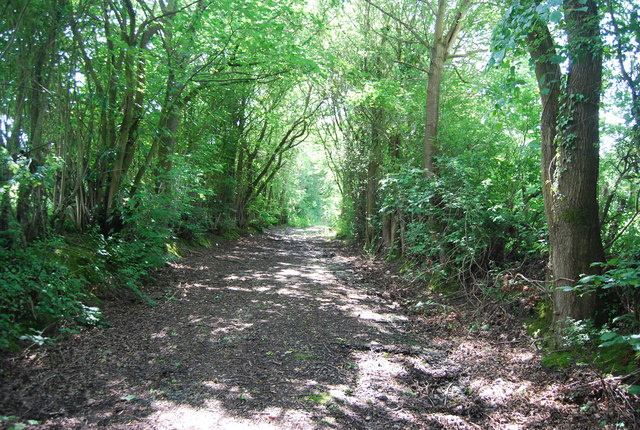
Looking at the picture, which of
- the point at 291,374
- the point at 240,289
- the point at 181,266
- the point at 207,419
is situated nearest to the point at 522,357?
the point at 291,374

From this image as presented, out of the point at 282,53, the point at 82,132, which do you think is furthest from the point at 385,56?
the point at 82,132

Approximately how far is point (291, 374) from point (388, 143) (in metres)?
10.2

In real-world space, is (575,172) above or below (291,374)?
above

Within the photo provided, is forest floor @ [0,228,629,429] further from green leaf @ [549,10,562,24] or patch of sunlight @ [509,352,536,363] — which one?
green leaf @ [549,10,562,24]

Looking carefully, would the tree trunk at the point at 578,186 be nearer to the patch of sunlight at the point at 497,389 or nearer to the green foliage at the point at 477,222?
the patch of sunlight at the point at 497,389

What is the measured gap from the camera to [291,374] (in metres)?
4.21

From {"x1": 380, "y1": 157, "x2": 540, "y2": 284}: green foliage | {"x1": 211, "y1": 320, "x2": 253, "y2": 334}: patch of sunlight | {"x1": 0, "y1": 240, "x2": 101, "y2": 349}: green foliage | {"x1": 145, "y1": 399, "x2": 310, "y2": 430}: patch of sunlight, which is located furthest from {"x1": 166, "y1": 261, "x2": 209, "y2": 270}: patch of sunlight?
{"x1": 145, "y1": 399, "x2": 310, "y2": 430}: patch of sunlight

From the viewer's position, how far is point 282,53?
29.3 ft

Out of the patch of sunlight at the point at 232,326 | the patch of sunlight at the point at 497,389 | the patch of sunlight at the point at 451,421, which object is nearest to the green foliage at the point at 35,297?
the patch of sunlight at the point at 232,326

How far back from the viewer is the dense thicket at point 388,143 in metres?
4.36

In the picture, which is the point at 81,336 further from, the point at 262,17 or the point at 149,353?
the point at 262,17

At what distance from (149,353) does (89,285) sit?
2256 millimetres

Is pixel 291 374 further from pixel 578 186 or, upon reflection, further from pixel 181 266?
pixel 181 266

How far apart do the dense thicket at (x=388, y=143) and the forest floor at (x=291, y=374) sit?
0.64 m
